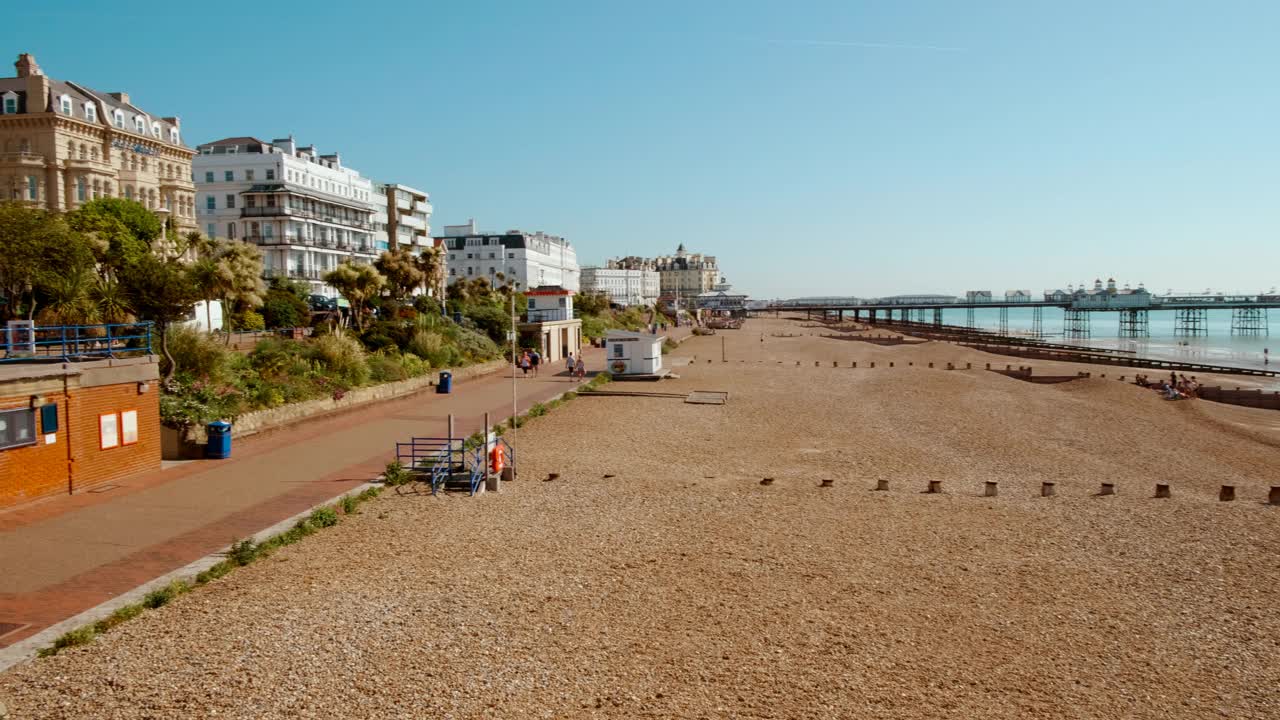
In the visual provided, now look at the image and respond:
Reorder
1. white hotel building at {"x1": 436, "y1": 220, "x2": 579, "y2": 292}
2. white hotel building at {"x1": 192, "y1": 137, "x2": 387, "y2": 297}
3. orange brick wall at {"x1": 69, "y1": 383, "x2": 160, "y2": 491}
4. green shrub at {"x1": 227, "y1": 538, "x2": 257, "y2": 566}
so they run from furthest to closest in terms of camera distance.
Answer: white hotel building at {"x1": 436, "y1": 220, "x2": 579, "y2": 292} < white hotel building at {"x1": 192, "y1": 137, "x2": 387, "y2": 297} < orange brick wall at {"x1": 69, "y1": 383, "x2": 160, "y2": 491} < green shrub at {"x1": 227, "y1": 538, "x2": 257, "y2": 566}

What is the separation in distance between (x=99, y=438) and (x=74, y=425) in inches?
22.8

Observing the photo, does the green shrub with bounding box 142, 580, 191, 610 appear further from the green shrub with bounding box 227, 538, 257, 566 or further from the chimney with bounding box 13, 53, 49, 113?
the chimney with bounding box 13, 53, 49, 113

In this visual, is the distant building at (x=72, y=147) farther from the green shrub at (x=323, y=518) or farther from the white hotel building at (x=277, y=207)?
the green shrub at (x=323, y=518)

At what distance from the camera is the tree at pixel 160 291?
1709cm

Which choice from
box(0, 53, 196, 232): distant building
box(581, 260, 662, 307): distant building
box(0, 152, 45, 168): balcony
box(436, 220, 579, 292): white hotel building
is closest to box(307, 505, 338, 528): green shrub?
box(0, 53, 196, 232): distant building

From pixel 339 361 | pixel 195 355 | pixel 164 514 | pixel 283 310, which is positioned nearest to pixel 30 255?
pixel 195 355

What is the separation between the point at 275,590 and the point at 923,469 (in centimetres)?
1329

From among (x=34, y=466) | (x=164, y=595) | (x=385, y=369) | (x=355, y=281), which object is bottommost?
(x=164, y=595)

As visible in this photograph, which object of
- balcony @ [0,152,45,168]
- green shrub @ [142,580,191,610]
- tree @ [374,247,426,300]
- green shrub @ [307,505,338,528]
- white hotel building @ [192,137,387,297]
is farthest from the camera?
white hotel building @ [192,137,387,297]

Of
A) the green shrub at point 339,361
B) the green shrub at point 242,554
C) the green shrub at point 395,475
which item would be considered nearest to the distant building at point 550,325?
the green shrub at point 339,361

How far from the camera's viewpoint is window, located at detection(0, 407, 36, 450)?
40.2ft

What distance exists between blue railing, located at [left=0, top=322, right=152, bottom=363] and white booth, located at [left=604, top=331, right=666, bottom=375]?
61.9 feet

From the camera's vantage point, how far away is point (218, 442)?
16.6 meters

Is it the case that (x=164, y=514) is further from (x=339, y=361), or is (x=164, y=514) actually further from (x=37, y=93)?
(x=37, y=93)
